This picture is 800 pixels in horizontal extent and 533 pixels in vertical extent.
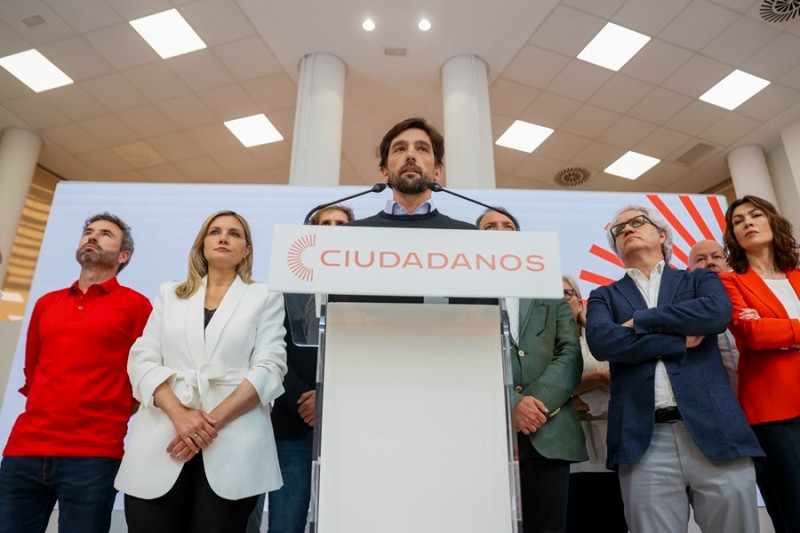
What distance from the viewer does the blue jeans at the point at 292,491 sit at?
1.95 meters

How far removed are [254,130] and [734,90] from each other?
551 cm

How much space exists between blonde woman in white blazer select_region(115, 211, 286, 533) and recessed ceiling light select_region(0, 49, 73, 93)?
531 cm

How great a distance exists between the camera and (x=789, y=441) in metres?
1.61

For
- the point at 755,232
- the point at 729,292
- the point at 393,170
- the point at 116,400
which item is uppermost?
the point at 393,170

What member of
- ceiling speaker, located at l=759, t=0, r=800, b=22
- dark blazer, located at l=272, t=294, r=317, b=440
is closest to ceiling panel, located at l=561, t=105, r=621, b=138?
ceiling speaker, located at l=759, t=0, r=800, b=22

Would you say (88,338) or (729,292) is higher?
(729,292)

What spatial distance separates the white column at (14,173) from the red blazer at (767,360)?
7.22 meters

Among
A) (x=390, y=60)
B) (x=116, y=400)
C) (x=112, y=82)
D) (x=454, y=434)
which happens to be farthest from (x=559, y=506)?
(x=112, y=82)

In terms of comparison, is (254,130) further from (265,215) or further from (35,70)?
(265,215)

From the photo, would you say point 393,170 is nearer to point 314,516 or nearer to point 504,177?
point 314,516

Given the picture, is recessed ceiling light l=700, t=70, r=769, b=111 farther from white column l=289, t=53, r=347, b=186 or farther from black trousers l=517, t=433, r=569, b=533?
black trousers l=517, t=433, r=569, b=533

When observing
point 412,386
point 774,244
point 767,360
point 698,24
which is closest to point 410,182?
point 412,386

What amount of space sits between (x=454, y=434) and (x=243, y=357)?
0.79 meters

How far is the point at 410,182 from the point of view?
175cm
